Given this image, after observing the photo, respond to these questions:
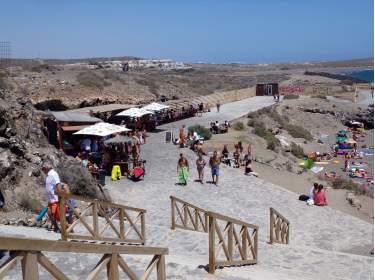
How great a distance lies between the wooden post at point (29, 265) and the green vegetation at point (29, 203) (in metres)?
8.18

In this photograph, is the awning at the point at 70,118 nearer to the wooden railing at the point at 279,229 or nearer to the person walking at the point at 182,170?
the person walking at the point at 182,170

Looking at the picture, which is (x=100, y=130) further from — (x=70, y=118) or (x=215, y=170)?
(x=215, y=170)

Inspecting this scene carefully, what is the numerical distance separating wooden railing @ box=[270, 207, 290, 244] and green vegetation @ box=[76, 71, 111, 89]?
3181 cm

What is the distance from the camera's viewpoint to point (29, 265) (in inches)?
140

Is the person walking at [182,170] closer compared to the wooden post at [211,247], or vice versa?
the wooden post at [211,247]

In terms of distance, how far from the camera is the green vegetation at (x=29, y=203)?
451 inches

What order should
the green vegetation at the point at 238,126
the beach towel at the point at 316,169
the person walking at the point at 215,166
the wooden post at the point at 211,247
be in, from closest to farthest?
the wooden post at the point at 211,247
the person walking at the point at 215,166
the beach towel at the point at 316,169
the green vegetation at the point at 238,126

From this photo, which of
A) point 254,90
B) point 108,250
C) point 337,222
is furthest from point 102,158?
Answer: point 254,90

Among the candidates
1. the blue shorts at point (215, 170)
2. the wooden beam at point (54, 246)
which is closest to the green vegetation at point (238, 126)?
the blue shorts at point (215, 170)

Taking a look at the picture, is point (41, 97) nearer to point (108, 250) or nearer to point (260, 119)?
point (260, 119)

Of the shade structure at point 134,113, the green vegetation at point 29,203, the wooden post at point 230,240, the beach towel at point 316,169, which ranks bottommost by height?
the beach towel at point 316,169

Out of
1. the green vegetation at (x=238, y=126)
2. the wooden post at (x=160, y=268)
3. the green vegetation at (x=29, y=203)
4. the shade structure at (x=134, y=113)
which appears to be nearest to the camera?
the wooden post at (x=160, y=268)

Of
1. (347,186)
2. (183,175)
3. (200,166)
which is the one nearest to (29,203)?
(183,175)

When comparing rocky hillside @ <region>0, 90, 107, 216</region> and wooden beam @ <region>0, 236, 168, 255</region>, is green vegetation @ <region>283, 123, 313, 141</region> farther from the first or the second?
wooden beam @ <region>0, 236, 168, 255</region>
